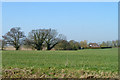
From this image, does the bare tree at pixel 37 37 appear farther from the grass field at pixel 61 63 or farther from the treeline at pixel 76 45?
the grass field at pixel 61 63

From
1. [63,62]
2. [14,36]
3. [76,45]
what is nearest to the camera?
[63,62]

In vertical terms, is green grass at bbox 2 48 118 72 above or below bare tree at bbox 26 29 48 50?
below

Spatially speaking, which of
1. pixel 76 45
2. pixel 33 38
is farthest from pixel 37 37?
pixel 76 45

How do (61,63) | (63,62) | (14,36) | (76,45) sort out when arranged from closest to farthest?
(61,63)
(63,62)
(14,36)
(76,45)

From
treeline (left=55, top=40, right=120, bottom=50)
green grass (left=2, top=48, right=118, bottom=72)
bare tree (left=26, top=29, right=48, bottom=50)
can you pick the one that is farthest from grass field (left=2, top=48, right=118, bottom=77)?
treeline (left=55, top=40, right=120, bottom=50)

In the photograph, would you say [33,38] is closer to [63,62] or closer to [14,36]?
[14,36]

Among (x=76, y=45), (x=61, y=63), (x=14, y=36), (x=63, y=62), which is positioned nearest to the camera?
(x=61, y=63)

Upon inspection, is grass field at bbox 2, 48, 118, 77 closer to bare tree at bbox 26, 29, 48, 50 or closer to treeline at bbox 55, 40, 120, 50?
bare tree at bbox 26, 29, 48, 50

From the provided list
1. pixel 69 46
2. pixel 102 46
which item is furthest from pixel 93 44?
pixel 69 46

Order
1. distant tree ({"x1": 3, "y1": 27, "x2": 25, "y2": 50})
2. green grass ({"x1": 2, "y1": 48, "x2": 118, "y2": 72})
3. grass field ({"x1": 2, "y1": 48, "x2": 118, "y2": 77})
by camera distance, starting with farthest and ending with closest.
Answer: distant tree ({"x1": 3, "y1": 27, "x2": 25, "y2": 50}), green grass ({"x1": 2, "y1": 48, "x2": 118, "y2": 72}), grass field ({"x1": 2, "y1": 48, "x2": 118, "y2": 77})

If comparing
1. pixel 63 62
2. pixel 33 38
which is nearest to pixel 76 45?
pixel 33 38

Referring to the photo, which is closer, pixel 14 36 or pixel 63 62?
pixel 63 62

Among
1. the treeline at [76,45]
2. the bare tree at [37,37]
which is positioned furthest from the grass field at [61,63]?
the treeline at [76,45]

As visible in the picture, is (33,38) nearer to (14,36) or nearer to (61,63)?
(14,36)
